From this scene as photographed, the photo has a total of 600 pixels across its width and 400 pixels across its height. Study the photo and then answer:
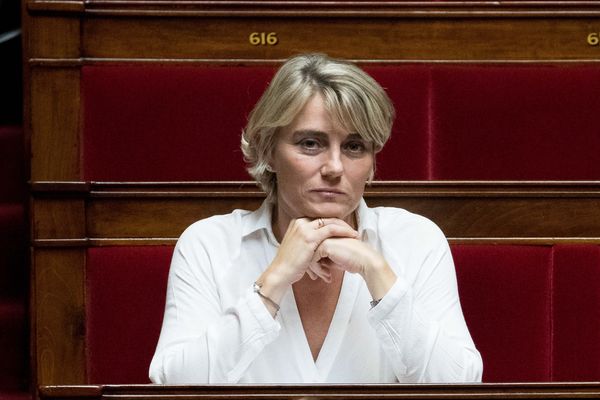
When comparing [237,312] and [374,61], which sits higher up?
[374,61]

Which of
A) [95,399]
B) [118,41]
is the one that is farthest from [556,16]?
[95,399]

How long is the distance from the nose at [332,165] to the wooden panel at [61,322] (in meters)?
0.16

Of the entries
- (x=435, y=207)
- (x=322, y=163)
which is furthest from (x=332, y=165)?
(x=435, y=207)

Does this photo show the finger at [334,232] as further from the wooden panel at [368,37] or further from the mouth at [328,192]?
the wooden panel at [368,37]

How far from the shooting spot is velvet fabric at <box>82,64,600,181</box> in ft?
2.00

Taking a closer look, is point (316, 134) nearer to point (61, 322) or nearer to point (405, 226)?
point (405, 226)

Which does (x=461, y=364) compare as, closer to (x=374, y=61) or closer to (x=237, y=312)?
(x=237, y=312)

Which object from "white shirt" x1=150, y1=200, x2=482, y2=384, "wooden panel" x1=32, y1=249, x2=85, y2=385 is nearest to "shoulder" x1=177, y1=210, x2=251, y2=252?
"white shirt" x1=150, y1=200, x2=482, y2=384

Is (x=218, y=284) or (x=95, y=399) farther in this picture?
(x=218, y=284)

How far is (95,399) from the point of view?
0.36m

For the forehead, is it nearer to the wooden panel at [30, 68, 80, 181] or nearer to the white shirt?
the white shirt

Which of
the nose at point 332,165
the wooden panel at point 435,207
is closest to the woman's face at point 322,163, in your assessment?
the nose at point 332,165

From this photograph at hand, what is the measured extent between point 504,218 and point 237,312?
0.60 ft

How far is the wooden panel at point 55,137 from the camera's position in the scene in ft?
1.97
